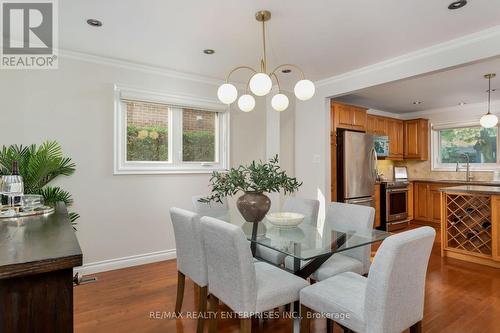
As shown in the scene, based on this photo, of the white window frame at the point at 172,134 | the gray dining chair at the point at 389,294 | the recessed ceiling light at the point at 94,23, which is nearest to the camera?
the gray dining chair at the point at 389,294

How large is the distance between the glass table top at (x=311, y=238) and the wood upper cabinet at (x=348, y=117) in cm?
237

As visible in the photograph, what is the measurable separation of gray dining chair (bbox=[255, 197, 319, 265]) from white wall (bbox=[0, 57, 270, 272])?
4.96 feet

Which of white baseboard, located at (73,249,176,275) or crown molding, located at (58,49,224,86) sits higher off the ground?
crown molding, located at (58,49,224,86)

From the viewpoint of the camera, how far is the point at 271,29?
2.54 m

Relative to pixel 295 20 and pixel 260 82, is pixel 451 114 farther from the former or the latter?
pixel 260 82

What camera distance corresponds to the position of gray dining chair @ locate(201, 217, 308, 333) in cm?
156

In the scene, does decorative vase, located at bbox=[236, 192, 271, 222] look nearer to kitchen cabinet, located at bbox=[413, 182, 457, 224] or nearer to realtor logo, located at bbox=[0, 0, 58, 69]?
realtor logo, located at bbox=[0, 0, 58, 69]

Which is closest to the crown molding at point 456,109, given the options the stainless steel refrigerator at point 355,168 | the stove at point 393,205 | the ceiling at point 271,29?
the stove at point 393,205

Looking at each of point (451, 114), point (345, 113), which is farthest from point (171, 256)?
point (451, 114)

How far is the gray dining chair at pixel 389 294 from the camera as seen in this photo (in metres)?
1.31

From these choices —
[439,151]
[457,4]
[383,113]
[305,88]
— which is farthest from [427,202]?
[305,88]

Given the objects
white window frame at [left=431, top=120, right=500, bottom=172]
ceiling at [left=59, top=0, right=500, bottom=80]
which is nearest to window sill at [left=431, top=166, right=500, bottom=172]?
white window frame at [left=431, top=120, right=500, bottom=172]

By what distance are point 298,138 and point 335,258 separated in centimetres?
249

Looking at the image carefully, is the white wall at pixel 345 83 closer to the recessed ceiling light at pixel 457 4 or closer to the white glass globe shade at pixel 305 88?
the recessed ceiling light at pixel 457 4
